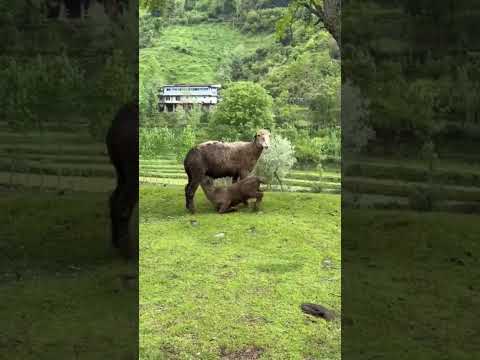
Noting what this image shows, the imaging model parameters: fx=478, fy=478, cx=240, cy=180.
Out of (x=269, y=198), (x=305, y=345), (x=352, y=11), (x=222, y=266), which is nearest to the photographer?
(x=352, y=11)

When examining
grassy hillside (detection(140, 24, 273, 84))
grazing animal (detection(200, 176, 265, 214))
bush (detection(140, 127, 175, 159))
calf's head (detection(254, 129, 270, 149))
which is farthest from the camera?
grassy hillside (detection(140, 24, 273, 84))

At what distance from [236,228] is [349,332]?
390 cm

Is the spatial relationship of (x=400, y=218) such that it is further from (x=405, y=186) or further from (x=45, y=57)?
(x=45, y=57)

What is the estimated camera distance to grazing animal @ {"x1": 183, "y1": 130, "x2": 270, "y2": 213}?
565 cm

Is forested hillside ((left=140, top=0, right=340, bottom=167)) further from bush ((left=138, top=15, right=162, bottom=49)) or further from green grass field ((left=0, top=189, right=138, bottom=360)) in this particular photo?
green grass field ((left=0, top=189, right=138, bottom=360))

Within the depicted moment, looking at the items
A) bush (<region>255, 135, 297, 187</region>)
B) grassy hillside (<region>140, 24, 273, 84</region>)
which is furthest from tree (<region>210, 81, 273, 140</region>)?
A: grassy hillside (<region>140, 24, 273, 84</region>)

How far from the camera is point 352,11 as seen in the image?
1.58m

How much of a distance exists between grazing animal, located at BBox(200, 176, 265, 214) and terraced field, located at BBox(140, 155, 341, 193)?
74 cm

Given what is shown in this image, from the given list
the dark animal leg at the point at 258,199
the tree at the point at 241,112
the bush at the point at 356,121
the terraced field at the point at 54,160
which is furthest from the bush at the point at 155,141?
the bush at the point at 356,121

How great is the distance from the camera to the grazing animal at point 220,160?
5.65 m

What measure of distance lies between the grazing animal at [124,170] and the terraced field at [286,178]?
15.4 feet

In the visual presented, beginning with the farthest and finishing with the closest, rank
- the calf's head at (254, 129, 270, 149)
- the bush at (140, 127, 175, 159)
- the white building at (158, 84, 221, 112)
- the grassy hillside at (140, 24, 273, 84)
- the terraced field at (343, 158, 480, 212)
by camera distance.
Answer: the grassy hillside at (140, 24, 273, 84) < the white building at (158, 84, 221, 112) < the bush at (140, 127, 175, 159) < the calf's head at (254, 129, 270, 149) < the terraced field at (343, 158, 480, 212)

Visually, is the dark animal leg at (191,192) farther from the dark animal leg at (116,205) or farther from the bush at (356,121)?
the bush at (356,121)

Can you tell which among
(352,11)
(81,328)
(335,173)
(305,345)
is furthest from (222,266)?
(352,11)
